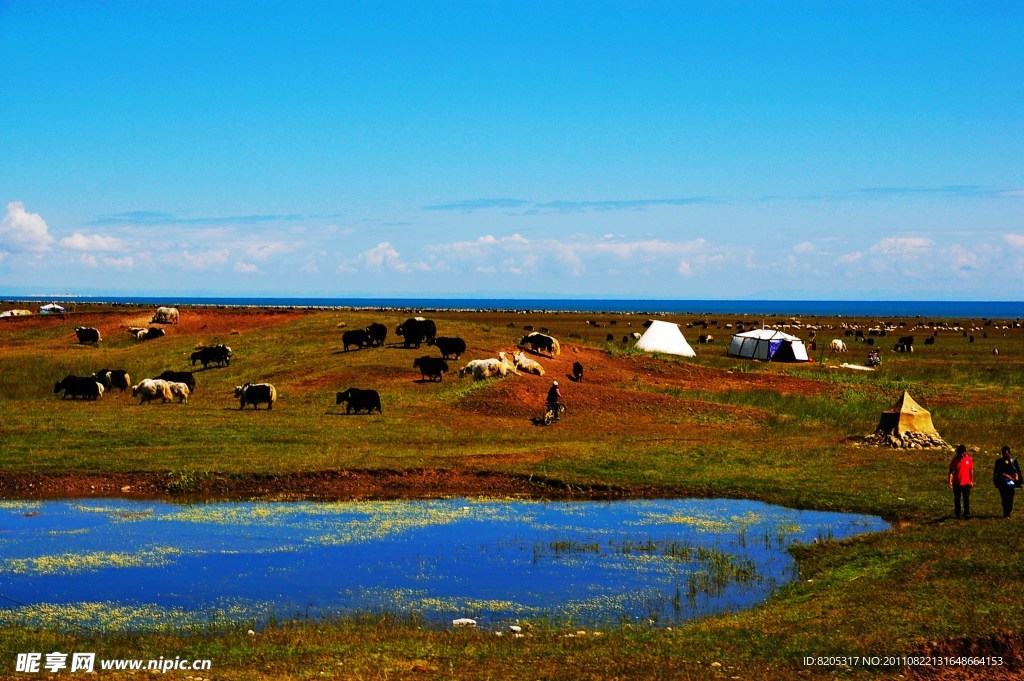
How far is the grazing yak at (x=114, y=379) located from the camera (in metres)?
55.1

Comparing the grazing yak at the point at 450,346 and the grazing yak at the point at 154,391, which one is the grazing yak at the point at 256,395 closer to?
the grazing yak at the point at 154,391

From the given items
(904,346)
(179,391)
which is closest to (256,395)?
(179,391)

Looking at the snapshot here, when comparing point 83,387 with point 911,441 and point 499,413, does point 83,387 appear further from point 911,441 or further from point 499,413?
point 911,441

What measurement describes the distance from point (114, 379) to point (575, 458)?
106 feet

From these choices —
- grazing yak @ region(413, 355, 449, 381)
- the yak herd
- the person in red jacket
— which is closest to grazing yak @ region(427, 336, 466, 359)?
the yak herd

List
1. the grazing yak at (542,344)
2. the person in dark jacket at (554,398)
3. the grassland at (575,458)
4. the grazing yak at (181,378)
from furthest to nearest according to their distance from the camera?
the grazing yak at (542,344)
the grazing yak at (181,378)
the person in dark jacket at (554,398)
the grassland at (575,458)

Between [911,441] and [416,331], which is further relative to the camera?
[416,331]

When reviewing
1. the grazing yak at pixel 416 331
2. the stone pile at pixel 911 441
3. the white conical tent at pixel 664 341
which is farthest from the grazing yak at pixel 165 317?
the stone pile at pixel 911 441

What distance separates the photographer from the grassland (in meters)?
15.5

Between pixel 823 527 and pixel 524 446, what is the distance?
15152 mm

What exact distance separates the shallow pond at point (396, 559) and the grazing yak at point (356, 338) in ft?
99.8

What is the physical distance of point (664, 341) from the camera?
7669 cm

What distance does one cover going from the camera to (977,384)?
61844 millimetres

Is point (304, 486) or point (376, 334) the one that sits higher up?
point (376, 334)
